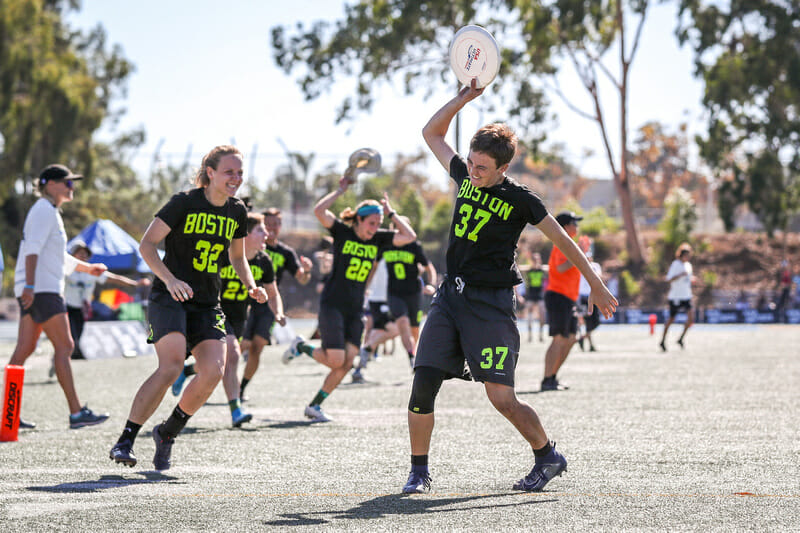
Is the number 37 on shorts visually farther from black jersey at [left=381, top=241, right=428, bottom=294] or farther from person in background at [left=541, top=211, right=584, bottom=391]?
black jersey at [left=381, top=241, right=428, bottom=294]

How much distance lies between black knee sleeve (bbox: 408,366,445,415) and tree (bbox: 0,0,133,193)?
37.0 metres

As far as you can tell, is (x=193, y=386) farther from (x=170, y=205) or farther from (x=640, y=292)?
(x=640, y=292)

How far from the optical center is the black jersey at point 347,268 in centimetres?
978

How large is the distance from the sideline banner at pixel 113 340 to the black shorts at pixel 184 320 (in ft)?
45.2

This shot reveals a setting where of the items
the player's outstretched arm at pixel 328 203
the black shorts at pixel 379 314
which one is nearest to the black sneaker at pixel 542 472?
the player's outstretched arm at pixel 328 203

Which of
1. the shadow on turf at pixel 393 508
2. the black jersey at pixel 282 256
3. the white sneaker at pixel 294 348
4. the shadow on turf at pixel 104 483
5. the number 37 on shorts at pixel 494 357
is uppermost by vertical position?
the black jersey at pixel 282 256

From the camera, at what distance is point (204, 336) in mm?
6816

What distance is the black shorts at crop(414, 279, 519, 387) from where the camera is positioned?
5.84 m

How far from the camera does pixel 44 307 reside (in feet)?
29.8

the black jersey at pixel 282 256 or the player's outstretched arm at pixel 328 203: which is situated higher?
the player's outstretched arm at pixel 328 203

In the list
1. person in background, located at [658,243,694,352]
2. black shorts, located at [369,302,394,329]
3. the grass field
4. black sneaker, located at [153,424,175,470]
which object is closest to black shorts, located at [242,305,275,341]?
the grass field

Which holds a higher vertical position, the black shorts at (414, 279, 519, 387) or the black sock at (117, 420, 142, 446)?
the black shorts at (414, 279, 519, 387)

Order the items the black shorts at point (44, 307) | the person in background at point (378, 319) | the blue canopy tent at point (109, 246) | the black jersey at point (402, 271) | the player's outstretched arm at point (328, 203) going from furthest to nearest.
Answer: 1. the blue canopy tent at point (109, 246)
2. the person in background at point (378, 319)
3. the black jersey at point (402, 271)
4. the black shorts at point (44, 307)
5. the player's outstretched arm at point (328, 203)

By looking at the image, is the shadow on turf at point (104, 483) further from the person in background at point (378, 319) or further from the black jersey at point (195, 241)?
the person in background at point (378, 319)
